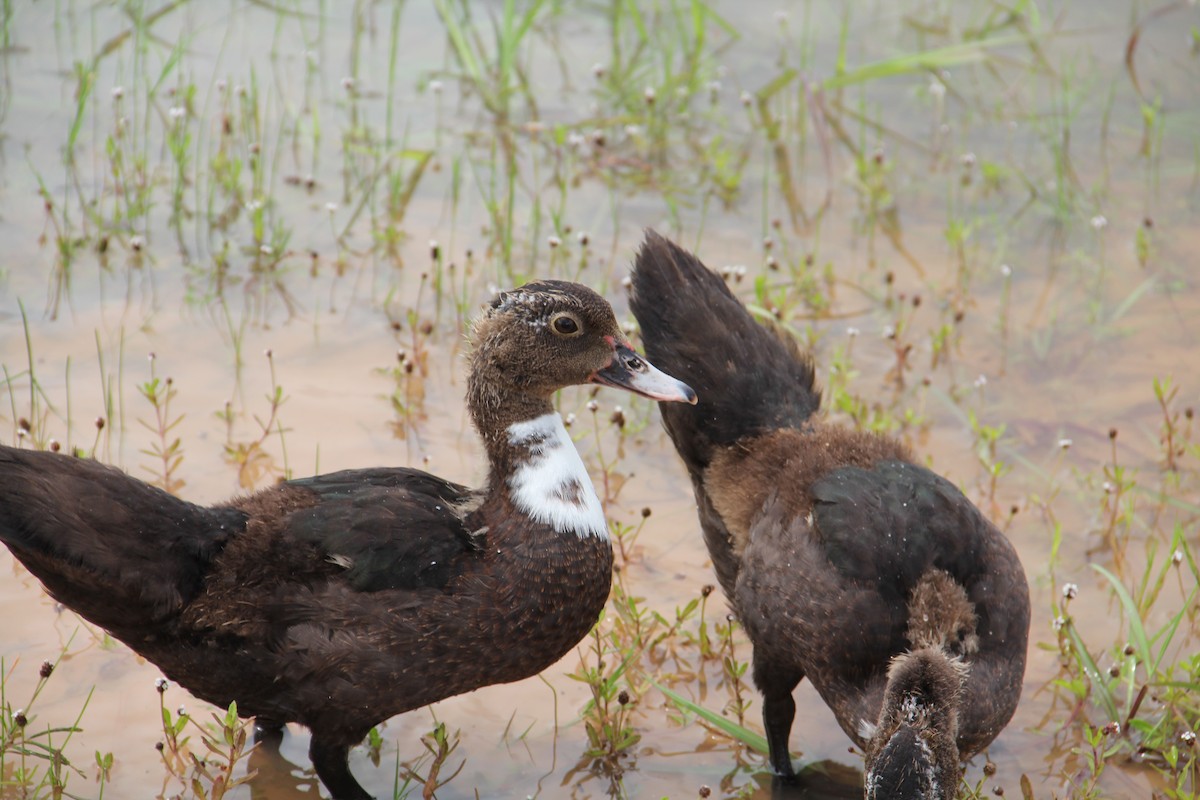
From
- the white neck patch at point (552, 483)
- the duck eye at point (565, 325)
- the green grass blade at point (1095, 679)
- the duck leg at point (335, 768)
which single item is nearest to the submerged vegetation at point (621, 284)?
the green grass blade at point (1095, 679)

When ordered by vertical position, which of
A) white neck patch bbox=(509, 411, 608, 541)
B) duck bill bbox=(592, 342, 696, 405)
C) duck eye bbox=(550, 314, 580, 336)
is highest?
duck eye bbox=(550, 314, 580, 336)

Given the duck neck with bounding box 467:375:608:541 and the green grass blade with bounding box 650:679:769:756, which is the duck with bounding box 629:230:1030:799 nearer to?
the green grass blade with bounding box 650:679:769:756

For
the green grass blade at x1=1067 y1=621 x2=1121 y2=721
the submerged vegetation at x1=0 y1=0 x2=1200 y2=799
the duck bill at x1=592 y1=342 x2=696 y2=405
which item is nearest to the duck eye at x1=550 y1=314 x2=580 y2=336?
the duck bill at x1=592 y1=342 x2=696 y2=405

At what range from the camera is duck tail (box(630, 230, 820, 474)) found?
4992mm

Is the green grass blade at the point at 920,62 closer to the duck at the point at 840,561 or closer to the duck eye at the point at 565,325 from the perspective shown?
the duck at the point at 840,561

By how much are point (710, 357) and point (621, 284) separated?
1950 millimetres

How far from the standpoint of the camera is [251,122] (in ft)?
25.1

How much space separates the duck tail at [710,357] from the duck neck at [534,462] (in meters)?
0.79

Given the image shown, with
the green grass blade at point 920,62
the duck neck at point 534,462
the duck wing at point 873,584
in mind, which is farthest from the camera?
the green grass blade at point 920,62

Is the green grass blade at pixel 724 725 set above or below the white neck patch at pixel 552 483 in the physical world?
below

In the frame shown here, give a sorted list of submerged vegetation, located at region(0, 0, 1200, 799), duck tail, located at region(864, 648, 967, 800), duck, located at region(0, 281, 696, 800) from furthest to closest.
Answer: submerged vegetation, located at region(0, 0, 1200, 799)
duck, located at region(0, 281, 696, 800)
duck tail, located at region(864, 648, 967, 800)

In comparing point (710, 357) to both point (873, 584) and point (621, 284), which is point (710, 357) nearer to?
point (873, 584)

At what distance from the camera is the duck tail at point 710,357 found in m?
4.99

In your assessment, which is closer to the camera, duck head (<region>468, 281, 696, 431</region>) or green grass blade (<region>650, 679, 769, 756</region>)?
duck head (<region>468, 281, 696, 431</region>)
